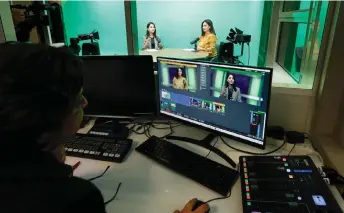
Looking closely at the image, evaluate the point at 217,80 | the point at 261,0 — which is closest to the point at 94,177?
the point at 217,80

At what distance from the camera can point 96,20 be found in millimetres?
3027

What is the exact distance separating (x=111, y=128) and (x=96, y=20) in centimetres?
210

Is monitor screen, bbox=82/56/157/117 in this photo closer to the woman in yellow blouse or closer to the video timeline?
the video timeline

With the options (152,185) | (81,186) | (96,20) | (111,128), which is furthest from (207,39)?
(81,186)

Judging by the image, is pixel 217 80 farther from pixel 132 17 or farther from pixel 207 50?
pixel 207 50

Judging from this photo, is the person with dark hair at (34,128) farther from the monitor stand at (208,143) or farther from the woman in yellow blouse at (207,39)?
the woman in yellow blouse at (207,39)

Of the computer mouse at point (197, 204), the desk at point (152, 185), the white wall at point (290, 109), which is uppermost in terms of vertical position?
the white wall at point (290, 109)

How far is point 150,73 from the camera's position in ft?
4.13

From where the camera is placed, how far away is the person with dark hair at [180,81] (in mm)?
1221

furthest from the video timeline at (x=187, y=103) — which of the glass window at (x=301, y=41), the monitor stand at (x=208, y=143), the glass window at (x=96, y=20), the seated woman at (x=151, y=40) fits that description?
the glass window at (x=96, y=20)

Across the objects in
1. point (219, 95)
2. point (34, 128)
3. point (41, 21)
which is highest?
point (41, 21)

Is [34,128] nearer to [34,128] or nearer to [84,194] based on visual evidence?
[34,128]

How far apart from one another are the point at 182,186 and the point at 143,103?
53cm

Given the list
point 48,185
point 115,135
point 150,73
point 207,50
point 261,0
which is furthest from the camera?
point 261,0
